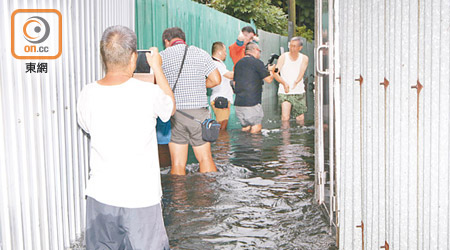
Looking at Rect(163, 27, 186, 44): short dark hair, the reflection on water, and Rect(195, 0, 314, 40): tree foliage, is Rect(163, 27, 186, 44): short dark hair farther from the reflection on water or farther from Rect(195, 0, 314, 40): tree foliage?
Rect(195, 0, 314, 40): tree foliage

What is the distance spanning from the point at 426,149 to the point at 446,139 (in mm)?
150

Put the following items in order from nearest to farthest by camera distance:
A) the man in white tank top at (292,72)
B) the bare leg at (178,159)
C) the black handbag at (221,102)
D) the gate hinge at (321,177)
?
the gate hinge at (321,177)
the bare leg at (178,159)
the black handbag at (221,102)
the man in white tank top at (292,72)

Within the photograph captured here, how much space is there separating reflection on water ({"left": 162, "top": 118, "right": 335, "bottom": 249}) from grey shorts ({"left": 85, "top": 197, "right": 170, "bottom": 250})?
143 cm

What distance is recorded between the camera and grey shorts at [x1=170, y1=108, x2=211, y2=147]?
7039 millimetres

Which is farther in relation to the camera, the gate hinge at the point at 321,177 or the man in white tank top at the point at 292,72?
the man in white tank top at the point at 292,72

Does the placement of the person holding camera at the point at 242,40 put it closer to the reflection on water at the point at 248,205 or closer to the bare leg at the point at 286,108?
the bare leg at the point at 286,108

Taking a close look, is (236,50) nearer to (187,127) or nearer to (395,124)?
(187,127)

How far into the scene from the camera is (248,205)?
6.40 m

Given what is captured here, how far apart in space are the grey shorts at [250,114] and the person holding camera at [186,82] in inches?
147

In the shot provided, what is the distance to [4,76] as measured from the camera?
3.63 m

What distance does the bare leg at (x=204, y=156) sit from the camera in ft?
24.1

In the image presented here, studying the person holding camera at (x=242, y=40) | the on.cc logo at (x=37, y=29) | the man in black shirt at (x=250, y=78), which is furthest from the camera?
the person holding camera at (x=242, y=40)

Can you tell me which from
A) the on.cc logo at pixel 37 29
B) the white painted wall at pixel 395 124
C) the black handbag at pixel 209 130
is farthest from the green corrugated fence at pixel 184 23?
the white painted wall at pixel 395 124

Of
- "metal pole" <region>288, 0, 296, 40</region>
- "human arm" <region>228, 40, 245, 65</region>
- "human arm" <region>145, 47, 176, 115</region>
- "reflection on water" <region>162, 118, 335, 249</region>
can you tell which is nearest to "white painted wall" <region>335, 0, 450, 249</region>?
"reflection on water" <region>162, 118, 335, 249</region>
